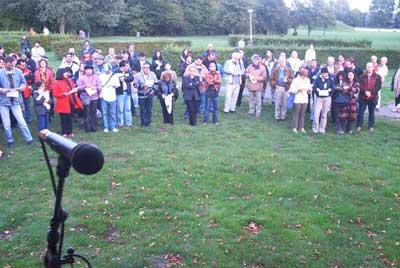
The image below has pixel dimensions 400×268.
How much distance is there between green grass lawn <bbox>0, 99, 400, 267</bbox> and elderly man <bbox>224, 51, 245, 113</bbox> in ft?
11.2

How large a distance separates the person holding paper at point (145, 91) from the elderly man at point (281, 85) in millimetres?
3946

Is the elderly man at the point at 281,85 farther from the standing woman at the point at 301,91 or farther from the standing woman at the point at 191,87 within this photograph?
the standing woman at the point at 191,87

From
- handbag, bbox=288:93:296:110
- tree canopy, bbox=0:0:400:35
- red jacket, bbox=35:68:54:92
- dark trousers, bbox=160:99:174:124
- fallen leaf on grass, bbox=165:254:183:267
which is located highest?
tree canopy, bbox=0:0:400:35

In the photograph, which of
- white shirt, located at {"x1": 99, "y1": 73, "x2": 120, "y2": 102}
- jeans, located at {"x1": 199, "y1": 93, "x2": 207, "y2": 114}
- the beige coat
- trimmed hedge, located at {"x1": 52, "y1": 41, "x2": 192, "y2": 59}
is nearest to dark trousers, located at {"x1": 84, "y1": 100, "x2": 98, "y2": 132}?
white shirt, located at {"x1": 99, "y1": 73, "x2": 120, "y2": 102}

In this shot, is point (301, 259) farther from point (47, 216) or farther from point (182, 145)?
point (182, 145)

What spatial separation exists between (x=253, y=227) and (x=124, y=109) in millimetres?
7683

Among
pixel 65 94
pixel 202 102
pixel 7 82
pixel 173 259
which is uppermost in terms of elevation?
pixel 7 82

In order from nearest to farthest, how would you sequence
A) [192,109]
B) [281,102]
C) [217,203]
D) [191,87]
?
1. [217,203]
2. [191,87]
3. [192,109]
4. [281,102]

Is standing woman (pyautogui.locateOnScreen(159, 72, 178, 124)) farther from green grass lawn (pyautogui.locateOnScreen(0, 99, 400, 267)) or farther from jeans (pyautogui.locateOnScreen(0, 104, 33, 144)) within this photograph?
jeans (pyautogui.locateOnScreen(0, 104, 33, 144))

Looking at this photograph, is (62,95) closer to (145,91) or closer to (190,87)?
(145,91)

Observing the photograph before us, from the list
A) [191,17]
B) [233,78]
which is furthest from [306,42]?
[191,17]

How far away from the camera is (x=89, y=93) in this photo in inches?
510

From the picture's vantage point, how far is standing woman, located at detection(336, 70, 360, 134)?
13695 mm

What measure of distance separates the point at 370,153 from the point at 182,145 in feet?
15.1
